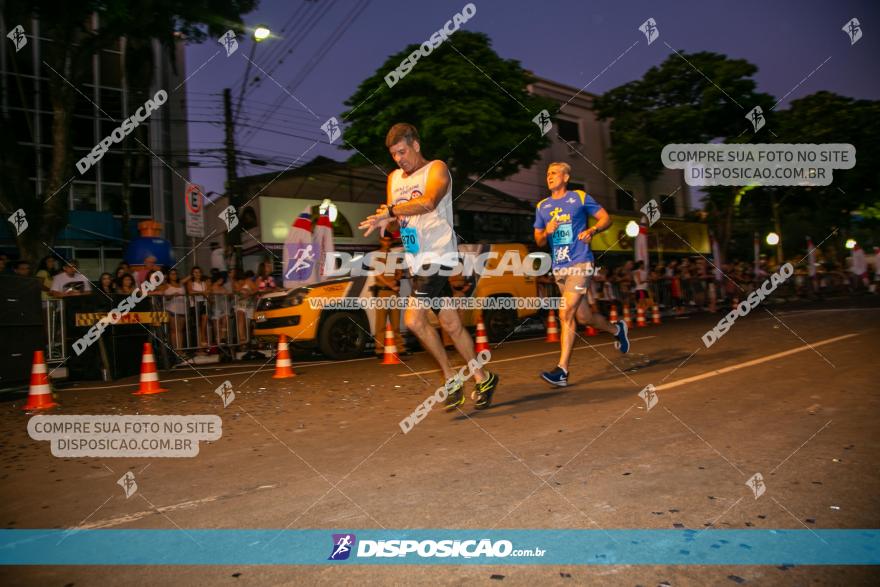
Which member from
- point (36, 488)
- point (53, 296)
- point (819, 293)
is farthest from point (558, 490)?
point (819, 293)

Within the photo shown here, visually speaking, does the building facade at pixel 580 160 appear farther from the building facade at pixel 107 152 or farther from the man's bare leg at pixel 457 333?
the man's bare leg at pixel 457 333

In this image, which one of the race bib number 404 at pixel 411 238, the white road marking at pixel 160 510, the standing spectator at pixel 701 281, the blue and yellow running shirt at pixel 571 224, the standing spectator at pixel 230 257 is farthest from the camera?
the standing spectator at pixel 701 281

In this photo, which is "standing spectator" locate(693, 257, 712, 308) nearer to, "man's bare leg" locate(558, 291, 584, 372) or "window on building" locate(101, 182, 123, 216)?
"man's bare leg" locate(558, 291, 584, 372)

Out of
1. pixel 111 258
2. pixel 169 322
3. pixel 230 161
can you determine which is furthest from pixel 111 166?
pixel 169 322

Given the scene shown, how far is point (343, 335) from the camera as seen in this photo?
1065cm

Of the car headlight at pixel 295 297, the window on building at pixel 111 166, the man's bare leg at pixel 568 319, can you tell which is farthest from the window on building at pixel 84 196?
the man's bare leg at pixel 568 319

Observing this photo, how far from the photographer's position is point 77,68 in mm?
12672

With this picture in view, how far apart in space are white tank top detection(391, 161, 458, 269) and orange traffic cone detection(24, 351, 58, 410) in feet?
14.8

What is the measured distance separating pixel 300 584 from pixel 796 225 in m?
61.0

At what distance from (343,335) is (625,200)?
1231 inches

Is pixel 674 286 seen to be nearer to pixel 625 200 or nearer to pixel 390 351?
pixel 390 351

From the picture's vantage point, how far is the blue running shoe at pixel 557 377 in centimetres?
600

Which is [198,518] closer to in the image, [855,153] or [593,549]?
[593,549]

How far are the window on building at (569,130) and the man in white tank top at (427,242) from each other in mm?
30196
